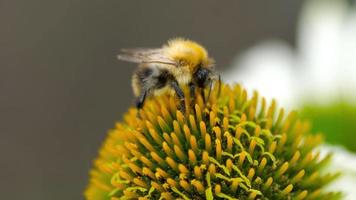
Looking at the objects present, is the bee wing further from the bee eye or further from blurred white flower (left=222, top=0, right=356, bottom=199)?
blurred white flower (left=222, top=0, right=356, bottom=199)

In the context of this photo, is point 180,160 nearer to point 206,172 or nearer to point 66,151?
point 206,172

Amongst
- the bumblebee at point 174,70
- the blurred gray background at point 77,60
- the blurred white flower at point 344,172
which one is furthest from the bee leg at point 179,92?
the blurred gray background at point 77,60

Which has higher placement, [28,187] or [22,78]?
[22,78]

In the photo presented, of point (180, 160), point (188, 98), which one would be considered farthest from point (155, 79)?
point (180, 160)

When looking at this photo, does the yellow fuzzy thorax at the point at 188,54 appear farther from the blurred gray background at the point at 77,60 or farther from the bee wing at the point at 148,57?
the blurred gray background at the point at 77,60

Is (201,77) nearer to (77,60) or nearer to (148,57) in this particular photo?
(148,57)

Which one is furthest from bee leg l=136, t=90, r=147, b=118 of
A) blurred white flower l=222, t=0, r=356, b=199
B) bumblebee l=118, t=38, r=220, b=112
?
blurred white flower l=222, t=0, r=356, b=199
